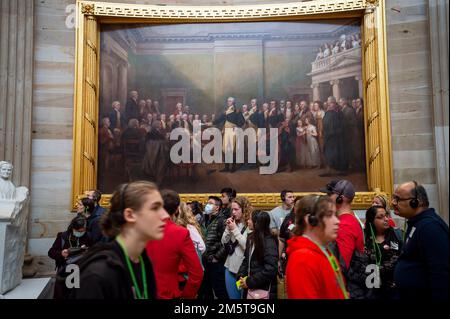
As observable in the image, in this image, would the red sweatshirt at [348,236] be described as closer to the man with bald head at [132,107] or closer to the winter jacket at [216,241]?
the winter jacket at [216,241]

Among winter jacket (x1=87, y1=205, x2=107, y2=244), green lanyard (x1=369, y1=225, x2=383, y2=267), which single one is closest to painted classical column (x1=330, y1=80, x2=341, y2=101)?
green lanyard (x1=369, y1=225, x2=383, y2=267)

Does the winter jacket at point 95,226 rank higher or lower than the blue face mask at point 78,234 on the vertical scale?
higher

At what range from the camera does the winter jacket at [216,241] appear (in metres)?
5.77

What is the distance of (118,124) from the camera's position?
877cm

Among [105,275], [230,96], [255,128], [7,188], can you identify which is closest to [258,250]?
[105,275]

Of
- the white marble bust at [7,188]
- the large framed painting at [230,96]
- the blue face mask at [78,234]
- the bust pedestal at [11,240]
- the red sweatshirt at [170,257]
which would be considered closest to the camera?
the red sweatshirt at [170,257]

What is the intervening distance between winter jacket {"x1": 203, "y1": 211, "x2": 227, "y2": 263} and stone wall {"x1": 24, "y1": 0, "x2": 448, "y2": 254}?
136 inches

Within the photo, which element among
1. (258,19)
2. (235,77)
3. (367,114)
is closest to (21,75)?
(235,77)

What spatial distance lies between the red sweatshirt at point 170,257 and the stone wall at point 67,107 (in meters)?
5.46

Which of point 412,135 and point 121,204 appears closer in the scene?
point 121,204

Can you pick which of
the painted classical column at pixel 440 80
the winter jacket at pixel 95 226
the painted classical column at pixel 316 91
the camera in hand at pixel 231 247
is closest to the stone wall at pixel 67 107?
the painted classical column at pixel 440 80
